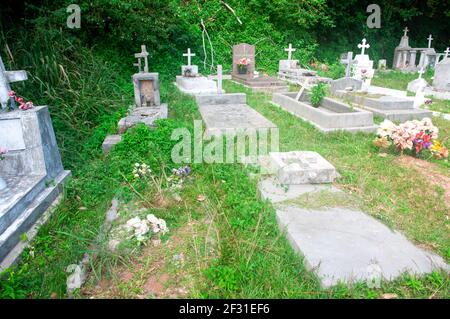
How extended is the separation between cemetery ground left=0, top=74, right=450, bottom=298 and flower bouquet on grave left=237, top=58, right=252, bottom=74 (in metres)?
7.29

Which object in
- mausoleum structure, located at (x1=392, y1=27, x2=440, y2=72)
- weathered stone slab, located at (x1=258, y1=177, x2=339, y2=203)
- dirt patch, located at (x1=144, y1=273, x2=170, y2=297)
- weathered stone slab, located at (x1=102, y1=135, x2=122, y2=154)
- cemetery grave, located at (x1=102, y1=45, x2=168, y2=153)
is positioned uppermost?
mausoleum structure, located at (x1=392, y1=27, x2=440, y2=72)

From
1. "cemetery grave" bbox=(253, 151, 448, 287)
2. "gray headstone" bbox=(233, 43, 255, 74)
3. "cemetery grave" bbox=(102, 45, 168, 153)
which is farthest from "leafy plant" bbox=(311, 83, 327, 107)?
"gray headstone" bbox=(233, 43, 255, 74)

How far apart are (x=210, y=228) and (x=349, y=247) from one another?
3.87 ft

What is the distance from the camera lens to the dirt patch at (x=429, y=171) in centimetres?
366

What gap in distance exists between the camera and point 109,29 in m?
10.5

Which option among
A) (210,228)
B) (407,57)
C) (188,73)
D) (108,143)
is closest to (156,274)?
(210,228)

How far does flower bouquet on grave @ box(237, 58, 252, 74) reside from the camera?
1143 cm

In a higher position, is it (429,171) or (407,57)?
(407,57)

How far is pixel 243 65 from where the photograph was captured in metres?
11.6

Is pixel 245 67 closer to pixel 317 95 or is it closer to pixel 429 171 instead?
pixel 317 95

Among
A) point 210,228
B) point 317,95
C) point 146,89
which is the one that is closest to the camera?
point 210,228

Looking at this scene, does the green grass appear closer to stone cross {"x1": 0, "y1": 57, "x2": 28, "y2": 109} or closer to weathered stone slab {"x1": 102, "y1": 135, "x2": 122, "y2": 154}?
weathered stone slab {"x1": 102, "y1": 135, "x2": 122, "y2": 154}

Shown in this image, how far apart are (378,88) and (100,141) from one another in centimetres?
902
